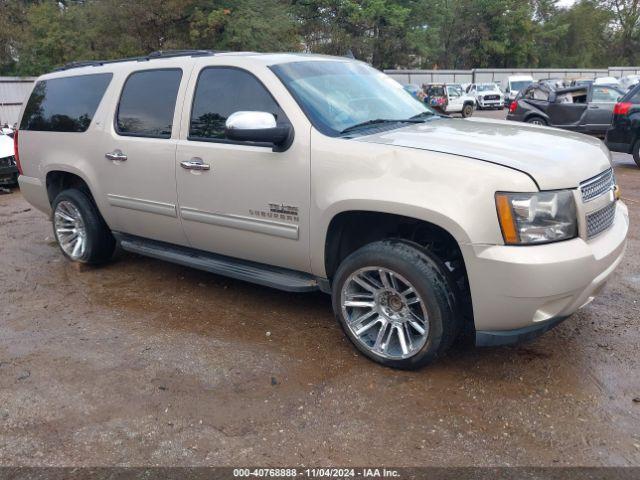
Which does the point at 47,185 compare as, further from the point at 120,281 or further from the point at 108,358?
the point at 108,358

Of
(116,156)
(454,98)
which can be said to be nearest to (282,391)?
(116,156)

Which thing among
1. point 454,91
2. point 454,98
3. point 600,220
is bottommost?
point 454,98

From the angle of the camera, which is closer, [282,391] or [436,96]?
[282,391]

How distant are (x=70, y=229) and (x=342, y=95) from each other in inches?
125

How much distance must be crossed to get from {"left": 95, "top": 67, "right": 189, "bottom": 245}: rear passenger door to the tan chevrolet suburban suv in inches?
0.6

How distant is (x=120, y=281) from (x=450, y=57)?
5969 centimetres

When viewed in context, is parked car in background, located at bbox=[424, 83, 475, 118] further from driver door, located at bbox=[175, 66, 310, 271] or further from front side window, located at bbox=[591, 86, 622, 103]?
driver door, located at bbox=[175, 66, 310, 271]

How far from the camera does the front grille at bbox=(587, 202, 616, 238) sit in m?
3.14

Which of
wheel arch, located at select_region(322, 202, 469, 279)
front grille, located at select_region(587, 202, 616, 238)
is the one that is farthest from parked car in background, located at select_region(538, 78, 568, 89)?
wheel arch, located at select_region(322, 202, 469, 279)

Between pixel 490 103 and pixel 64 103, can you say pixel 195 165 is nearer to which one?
pixel 64 103

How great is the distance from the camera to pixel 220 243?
4.26 meters

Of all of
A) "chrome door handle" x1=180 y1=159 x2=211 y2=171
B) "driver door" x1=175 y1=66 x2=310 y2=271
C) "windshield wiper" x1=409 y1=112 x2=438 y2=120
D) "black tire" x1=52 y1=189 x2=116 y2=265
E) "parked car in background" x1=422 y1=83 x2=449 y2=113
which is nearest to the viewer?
"driver door" x1=175 y1=66 x2=310 y2=271

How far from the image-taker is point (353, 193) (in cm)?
337

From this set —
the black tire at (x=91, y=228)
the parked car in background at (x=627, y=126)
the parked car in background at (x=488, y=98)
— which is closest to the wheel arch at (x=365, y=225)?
the black tire at (x=91, y=228)
